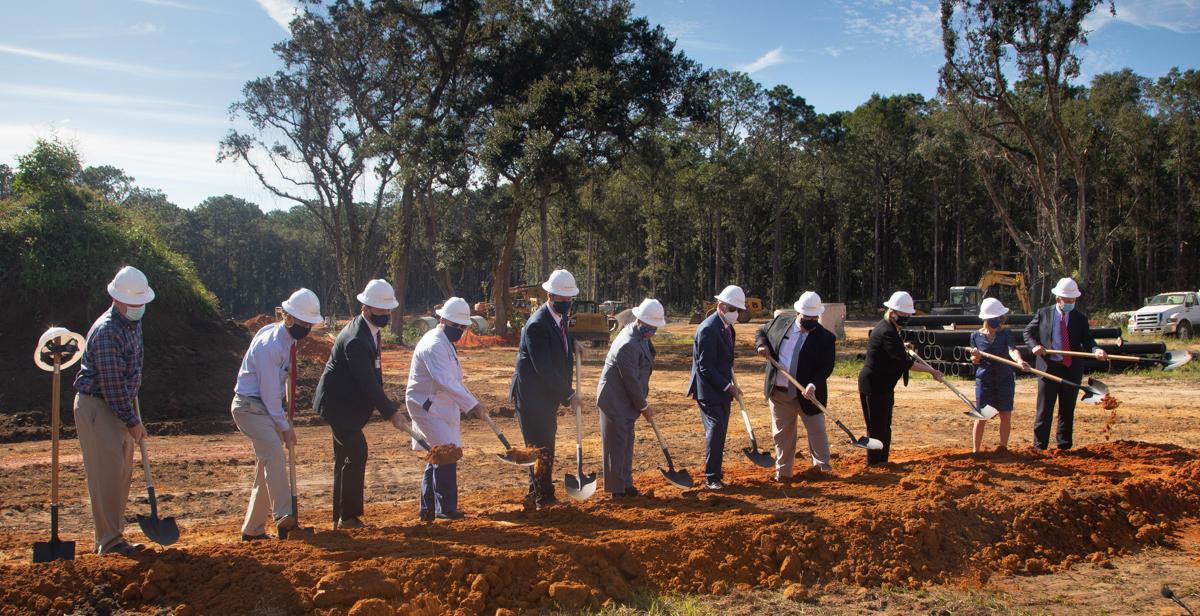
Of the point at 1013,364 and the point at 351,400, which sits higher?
the point at 1013,364

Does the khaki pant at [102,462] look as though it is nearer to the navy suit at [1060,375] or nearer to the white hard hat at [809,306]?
the white hard hat at [809,306]

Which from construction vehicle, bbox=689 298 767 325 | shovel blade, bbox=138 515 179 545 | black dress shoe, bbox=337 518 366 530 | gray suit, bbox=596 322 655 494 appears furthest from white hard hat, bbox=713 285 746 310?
construction vehicle, bbox=689 298 767 325

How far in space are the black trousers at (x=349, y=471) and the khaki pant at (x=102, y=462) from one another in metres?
1.39

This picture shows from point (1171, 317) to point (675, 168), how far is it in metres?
26.9

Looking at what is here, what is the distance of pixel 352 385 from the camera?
238 inches

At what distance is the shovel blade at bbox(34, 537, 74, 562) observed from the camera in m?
→ 5.08

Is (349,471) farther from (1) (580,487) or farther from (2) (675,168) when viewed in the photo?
(2) (675,168)

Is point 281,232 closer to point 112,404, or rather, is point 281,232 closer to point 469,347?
point 469,347

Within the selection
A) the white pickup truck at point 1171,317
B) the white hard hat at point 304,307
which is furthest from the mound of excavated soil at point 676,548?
the white pickup truck at point 1171,317

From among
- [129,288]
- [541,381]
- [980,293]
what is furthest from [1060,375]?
[980,293]

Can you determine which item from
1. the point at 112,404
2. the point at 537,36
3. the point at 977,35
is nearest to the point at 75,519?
the point at 112,404

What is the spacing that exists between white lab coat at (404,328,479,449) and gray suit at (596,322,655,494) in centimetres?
122

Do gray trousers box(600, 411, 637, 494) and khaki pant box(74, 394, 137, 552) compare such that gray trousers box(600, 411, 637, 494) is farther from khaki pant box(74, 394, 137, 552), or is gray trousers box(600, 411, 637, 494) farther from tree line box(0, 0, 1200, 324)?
tree line box(0, 0, 1200, 324)

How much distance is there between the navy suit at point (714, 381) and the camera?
7.00 metres
